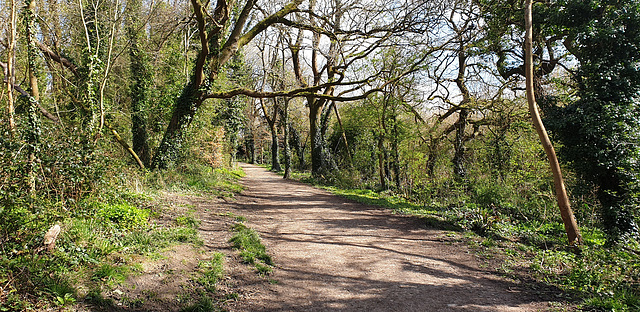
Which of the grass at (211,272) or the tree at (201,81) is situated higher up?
the tree at (201,81)

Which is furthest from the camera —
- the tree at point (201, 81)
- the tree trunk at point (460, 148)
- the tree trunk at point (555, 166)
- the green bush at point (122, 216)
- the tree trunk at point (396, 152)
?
the tree trunk at point (396, 152)

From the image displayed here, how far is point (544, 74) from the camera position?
964cm

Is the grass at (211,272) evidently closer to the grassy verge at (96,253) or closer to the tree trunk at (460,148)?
the grassy verge at (96,253)

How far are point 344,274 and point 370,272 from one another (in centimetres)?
42

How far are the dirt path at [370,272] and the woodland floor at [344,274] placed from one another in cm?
1

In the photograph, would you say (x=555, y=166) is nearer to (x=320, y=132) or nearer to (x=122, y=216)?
(x=122, y=216)

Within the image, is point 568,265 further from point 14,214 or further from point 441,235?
point 14,214

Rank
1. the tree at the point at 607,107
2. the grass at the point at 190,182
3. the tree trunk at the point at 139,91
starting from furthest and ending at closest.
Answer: the tree trunk at the point at 139,91 → the grass at the point at 190,182 → the tree at the point at 607,107

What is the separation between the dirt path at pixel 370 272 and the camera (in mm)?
4121

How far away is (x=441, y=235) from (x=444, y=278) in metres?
2.45

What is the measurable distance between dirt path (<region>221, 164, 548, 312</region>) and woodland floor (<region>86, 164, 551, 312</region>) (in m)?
0.01

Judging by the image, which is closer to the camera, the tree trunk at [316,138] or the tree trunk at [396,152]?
the tree trunk at [396,152]

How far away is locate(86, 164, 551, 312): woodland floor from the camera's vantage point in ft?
13.2

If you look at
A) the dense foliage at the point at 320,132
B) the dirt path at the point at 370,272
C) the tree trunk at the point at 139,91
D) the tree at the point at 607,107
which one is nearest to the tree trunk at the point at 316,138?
the dense foliage at the point at 320,132
